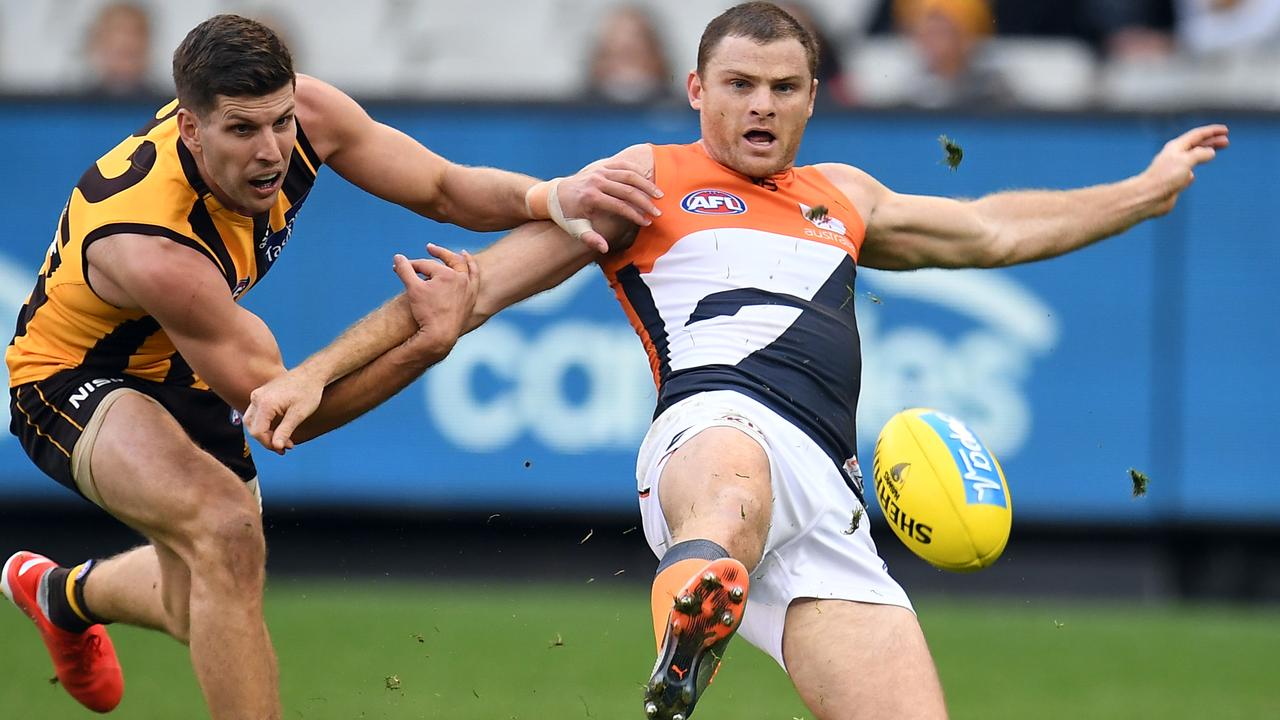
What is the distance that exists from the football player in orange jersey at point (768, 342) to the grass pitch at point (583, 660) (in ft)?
6.21

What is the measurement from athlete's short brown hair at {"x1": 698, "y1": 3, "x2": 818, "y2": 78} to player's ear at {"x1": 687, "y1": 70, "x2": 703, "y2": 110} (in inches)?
2.2

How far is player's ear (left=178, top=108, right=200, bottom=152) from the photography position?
5500mm

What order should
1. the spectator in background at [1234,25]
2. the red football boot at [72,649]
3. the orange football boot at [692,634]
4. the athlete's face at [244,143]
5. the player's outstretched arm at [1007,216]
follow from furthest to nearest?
1. the spectator in background at [1234,25]
2. the red football boot at [72,649]
3. the player's outstretched arm at [1007,216]
4. the athlete's face at [244,143]
5. the orange football boot at [692,634]

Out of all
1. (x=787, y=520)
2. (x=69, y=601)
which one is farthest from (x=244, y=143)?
(x=69, y=601)

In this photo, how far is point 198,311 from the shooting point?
5.41m

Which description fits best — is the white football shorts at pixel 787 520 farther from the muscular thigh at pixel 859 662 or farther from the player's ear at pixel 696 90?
the player's ear at pixel 696 90

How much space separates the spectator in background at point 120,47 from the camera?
1156cm

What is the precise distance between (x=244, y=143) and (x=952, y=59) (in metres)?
6.94

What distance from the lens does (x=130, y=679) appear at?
27.3 feet

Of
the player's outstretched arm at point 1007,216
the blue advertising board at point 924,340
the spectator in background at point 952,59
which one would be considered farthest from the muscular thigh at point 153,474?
the spectator in background at point 952,59

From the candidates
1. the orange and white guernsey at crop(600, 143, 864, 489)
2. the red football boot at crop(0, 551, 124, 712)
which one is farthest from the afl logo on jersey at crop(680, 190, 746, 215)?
the red football boot at crop(0, 551, 124, 712)

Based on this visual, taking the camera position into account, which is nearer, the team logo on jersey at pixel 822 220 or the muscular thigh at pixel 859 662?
the muscular thigh at pixel 859 662

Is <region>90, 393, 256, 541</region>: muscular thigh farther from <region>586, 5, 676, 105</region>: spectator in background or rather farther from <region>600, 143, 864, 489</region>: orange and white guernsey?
<region>586, 5, 676, 105</region>: spectator in background

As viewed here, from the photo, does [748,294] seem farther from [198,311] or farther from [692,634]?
[198,311]
